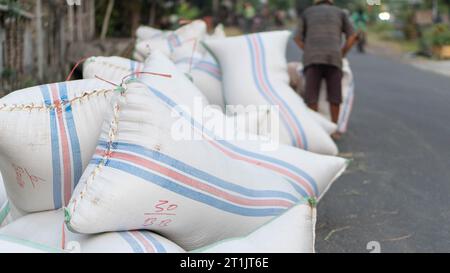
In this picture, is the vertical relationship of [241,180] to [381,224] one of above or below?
above

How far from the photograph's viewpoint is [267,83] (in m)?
4.56

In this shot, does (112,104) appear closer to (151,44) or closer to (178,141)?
(178,141)

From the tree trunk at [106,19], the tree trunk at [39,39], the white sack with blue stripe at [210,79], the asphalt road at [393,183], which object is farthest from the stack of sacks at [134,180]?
the tree trunk at [106,19]

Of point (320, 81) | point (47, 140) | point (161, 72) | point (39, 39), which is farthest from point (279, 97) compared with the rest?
point (39, 39)

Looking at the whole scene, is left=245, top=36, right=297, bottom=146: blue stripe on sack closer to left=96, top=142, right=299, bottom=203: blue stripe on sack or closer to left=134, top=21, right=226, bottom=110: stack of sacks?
left=134, top=21, right=226, bottom=110: stack of sacks

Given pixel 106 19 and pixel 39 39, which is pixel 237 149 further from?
pixel 106 19

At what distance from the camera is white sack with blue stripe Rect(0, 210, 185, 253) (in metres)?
2.16

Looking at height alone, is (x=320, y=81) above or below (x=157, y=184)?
below

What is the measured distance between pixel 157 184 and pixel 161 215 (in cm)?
12

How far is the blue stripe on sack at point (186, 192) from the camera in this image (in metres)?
2.26

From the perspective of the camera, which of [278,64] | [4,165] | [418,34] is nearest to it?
[4,165]

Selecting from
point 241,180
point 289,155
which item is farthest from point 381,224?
point 241,180

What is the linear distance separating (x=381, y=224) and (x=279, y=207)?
3.40ft

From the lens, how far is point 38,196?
2.65m
